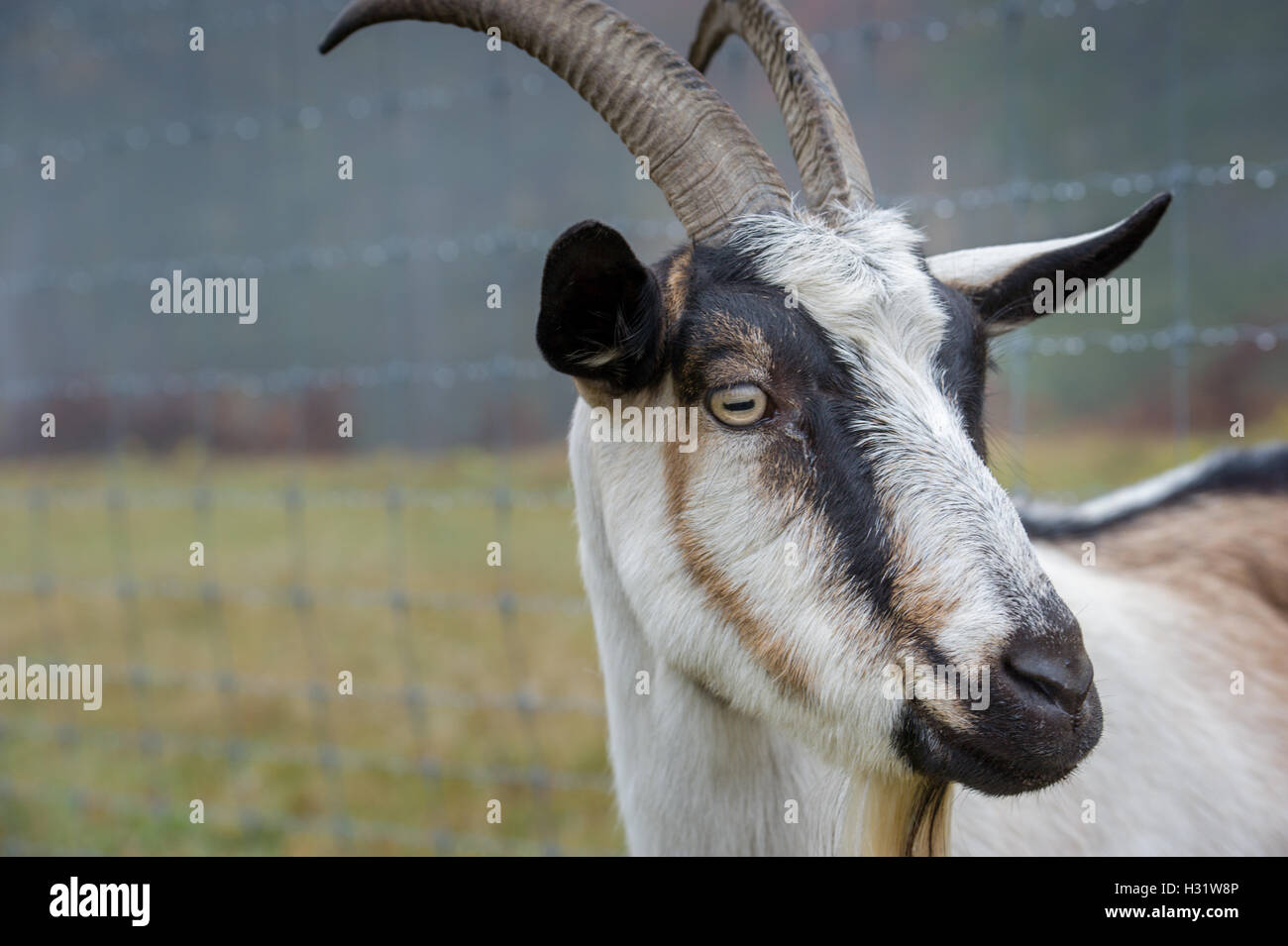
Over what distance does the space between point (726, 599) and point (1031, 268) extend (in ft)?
3.35

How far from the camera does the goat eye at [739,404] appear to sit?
6.33ft

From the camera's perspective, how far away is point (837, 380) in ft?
6.26

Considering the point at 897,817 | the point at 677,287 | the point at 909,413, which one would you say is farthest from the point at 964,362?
the point at 897,817

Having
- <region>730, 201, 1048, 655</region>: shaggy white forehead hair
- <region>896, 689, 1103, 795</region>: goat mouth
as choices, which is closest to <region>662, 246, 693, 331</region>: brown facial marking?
<region>730, 201, 1048, 655</region>: shaggy white forehead hair

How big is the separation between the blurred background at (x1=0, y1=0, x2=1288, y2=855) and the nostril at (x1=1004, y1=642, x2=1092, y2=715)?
35.1 inches

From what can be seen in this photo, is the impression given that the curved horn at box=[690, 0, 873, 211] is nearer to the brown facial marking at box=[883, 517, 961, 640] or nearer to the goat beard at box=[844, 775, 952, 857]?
the brown facial marking at box=[883, 517, 961, 640]

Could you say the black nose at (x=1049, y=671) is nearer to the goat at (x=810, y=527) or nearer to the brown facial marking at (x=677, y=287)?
the goat at (x=810, y=527)

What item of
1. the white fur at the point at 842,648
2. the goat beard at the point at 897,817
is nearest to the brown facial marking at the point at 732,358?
the white fur at the point at 842,648

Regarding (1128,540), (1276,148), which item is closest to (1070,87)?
(1276,148)

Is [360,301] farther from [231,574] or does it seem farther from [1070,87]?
[1070,87]

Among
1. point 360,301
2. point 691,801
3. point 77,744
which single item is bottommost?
point 77,744

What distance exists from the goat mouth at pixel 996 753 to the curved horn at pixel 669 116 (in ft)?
3.36

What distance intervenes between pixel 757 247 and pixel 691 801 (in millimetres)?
1185

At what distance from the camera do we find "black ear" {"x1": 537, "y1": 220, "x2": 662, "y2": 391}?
1.84m
